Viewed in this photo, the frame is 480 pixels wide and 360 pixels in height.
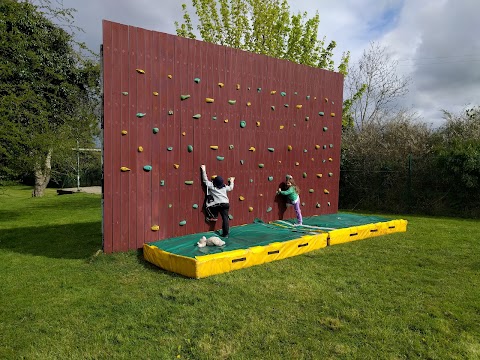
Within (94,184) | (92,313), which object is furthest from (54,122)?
(94,184)

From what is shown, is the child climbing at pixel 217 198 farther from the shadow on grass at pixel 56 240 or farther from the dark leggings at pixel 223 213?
the shadow on grass at pixel 56 240

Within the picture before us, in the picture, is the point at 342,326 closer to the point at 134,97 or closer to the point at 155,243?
the point at 155,243

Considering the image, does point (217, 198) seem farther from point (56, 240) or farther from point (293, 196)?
point (56, 240)

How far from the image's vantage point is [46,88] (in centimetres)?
1473

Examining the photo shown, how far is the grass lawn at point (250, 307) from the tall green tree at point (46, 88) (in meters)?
4.64

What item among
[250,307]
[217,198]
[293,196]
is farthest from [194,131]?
[250,307]

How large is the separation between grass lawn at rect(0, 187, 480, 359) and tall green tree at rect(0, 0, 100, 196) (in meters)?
4.64

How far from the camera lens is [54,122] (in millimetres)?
15422

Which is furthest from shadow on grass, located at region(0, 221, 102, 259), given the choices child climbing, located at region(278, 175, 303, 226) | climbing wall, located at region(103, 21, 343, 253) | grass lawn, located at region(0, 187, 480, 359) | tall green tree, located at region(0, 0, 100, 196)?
child climbing, located at region(278, 175, 303, 226)

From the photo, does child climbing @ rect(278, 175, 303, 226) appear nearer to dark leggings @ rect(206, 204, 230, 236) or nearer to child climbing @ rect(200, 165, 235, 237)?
child climbing @ rect(200, 165, 235, 237)

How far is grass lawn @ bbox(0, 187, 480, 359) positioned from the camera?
12.0 feet

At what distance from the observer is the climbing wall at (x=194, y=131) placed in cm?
691

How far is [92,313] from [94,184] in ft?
102

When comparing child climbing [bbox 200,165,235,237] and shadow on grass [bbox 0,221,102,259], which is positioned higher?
child climbing [bbox 200,165,235,237]
